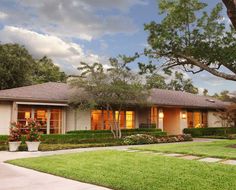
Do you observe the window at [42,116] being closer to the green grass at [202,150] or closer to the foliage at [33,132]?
the foliage at [33,132]

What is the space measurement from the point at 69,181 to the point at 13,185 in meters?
1.26

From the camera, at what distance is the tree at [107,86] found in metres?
19.8

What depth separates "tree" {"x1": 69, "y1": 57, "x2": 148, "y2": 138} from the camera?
1978cm

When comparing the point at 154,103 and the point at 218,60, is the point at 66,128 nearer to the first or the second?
the point at 154,103

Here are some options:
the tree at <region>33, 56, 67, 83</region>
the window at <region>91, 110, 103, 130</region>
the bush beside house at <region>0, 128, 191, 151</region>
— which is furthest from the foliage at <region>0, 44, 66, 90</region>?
the bush beside house at <region>0, 128, 191, 151</region>

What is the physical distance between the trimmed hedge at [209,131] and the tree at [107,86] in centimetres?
861

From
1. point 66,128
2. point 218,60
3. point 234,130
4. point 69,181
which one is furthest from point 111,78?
point 234,130

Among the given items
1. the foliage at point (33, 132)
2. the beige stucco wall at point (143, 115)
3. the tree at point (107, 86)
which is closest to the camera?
the foliage at point (33, 132)

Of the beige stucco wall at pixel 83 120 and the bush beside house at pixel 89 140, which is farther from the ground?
the beige stucco wall at pixel 83 120

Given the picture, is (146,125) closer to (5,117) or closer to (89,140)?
(89,140)

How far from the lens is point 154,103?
2425 cm

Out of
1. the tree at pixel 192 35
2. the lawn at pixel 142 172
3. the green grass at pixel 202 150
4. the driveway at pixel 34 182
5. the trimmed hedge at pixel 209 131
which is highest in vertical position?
the tree at pixel 192 35

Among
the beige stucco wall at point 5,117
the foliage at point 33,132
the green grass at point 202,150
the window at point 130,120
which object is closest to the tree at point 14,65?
the beige stucco wall at point 5,117

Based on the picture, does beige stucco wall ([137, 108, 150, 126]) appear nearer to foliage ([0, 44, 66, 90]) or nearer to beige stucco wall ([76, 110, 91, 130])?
beige stucco wall ([76, 110, 91, 130])
